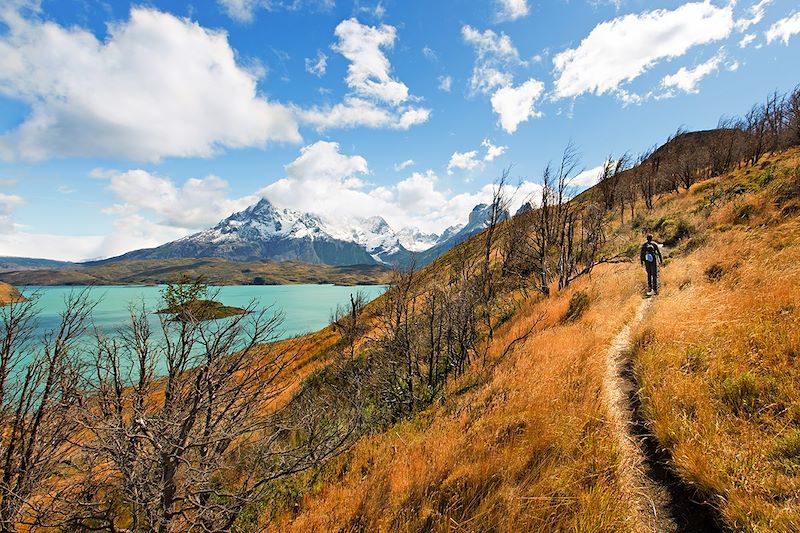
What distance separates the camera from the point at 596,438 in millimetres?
4664

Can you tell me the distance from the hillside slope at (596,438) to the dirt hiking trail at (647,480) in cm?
6

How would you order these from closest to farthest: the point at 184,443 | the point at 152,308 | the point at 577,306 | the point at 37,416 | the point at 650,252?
the point at 184,443 < the point at 37,416 < the point at 577,306 < the point at 650,252 < the point at 152,308

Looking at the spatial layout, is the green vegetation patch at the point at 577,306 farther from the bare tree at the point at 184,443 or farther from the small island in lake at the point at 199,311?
the small island in lake at the point at 199,311

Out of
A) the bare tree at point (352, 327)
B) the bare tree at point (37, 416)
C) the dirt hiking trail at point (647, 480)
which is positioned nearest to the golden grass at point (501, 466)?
the dirt hiking trail at point (647, 480)

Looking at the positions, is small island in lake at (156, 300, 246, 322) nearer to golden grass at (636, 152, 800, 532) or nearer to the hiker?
golden grass at (636, 152, 800, 532)

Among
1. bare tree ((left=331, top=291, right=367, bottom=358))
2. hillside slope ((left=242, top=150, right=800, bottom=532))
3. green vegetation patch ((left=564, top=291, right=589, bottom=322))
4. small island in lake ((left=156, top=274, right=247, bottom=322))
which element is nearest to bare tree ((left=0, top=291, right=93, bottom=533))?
small island in lake ((left=156, top=274, right=247, bottom=322))

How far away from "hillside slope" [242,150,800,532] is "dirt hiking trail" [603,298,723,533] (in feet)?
0.18

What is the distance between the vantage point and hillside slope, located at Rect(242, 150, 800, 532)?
3.61 metres

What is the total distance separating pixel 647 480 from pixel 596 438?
685 millimetres

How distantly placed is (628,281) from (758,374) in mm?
10458

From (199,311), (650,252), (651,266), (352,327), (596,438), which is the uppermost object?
(650,252)

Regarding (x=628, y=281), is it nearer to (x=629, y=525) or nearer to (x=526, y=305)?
(x=526, y=305)

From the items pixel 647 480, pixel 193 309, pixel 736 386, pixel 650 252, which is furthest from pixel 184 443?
pixel 650 252

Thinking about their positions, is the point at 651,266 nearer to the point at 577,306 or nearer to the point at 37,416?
the point at 577,306
